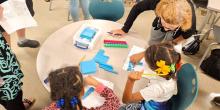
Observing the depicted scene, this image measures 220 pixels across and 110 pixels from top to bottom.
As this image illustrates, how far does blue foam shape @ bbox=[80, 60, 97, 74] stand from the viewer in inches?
65.2

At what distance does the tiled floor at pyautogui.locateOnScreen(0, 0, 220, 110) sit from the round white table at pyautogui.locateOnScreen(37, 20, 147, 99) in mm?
383

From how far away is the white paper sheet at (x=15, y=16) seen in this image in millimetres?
1833

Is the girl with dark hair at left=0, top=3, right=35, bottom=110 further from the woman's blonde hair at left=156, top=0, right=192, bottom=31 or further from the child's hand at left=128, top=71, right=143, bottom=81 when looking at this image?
the woman's blonde hair at left=156, top=0, right=192, bottom=31

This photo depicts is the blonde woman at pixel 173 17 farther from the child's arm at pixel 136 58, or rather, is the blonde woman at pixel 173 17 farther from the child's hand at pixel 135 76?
the child's hand at pixel 135 76

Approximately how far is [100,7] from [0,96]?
116 centimetres

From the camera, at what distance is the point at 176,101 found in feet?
5.30

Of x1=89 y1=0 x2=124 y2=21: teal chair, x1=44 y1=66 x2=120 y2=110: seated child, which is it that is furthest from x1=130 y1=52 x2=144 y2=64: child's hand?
x1=89 y1=0 x2=124 y2=21: teal chair

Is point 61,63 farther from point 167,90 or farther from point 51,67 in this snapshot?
point 167,90

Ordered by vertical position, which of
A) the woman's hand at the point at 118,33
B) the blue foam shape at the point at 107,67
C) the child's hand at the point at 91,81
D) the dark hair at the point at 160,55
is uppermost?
the dark hair at the point at 160,55

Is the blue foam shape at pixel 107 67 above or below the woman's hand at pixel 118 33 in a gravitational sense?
below

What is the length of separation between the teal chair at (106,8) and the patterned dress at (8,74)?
97cm

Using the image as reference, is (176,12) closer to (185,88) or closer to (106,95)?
(185,88)

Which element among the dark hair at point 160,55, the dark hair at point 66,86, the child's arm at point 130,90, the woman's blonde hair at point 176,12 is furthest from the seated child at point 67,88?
the woman's blonde hair at point 176,12

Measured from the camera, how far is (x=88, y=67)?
5.51 feet
